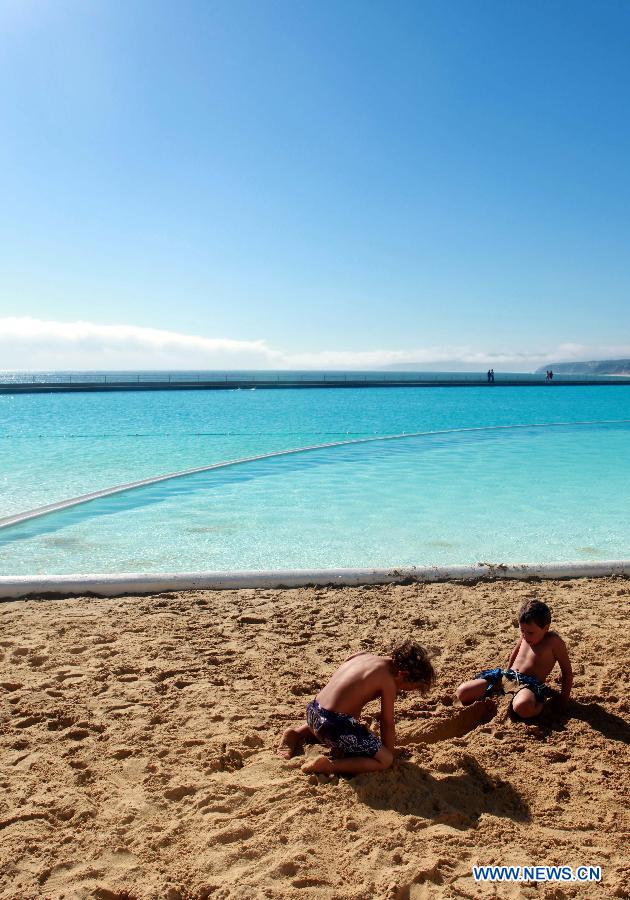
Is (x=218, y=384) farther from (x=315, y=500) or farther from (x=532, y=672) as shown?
(x=532, y=672)

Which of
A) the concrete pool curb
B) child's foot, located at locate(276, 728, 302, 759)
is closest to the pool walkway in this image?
the concrete pool curb

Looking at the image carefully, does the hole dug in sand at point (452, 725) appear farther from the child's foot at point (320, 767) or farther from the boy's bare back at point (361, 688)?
the child's foot at point (320, 767)

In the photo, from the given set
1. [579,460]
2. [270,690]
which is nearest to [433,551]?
[270,690]

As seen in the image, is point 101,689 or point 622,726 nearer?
point 622,726

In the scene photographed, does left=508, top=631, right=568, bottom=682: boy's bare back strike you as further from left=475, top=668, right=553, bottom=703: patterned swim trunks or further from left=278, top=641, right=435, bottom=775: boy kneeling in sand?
left=278, top=641, right=435, bottom=775: boy kneeling in sand

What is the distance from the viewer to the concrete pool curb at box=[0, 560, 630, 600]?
6.02 meters

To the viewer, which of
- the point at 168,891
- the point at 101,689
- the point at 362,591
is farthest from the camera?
the point at 362,591

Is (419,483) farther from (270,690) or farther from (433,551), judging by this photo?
(270,690)

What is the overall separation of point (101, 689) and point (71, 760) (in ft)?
2.37

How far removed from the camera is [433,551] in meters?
8.28

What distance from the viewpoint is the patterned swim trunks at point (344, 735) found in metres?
3.40

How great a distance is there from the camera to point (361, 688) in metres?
3.50

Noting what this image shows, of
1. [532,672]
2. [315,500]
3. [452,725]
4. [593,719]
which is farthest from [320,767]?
[315,500]

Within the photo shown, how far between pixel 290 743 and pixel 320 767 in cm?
29
